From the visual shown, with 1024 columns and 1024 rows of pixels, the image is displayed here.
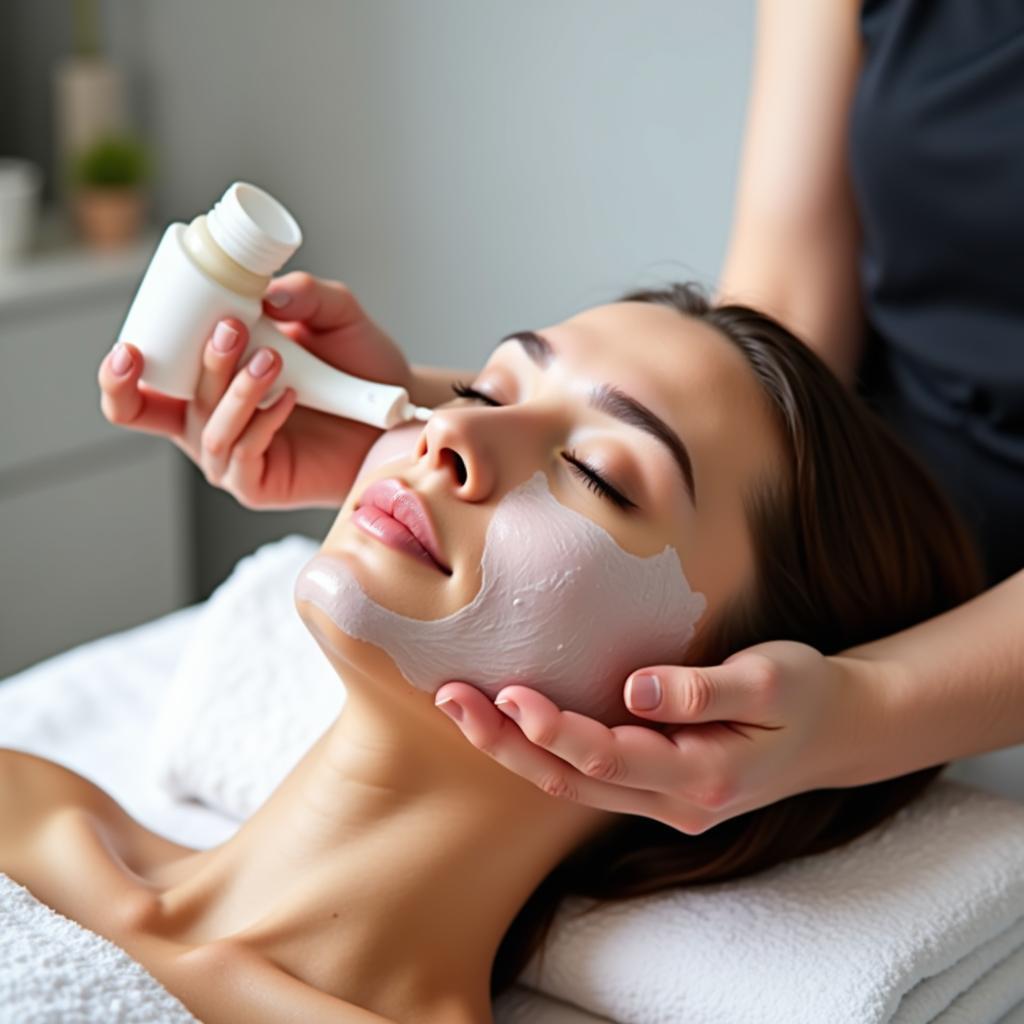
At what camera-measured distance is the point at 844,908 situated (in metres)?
1.14

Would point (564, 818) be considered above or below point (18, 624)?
above

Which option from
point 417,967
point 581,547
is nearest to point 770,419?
point 581,547

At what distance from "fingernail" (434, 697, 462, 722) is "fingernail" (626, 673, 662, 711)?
108 millimetres

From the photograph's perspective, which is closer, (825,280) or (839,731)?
(839,731)

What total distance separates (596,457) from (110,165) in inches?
69.9

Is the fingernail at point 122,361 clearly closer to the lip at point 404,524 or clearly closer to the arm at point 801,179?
the lip at point 404,524

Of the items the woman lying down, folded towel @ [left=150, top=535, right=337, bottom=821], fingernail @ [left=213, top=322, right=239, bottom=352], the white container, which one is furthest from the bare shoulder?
the white container

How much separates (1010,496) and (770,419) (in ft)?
1.65

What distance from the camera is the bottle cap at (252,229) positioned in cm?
115

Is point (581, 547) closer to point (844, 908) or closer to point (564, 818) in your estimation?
point (564, 818)

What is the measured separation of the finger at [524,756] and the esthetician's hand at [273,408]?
1.17ft

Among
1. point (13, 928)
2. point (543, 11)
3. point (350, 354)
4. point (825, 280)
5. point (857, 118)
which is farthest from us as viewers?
point (543, 11)

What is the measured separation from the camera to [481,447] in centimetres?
103

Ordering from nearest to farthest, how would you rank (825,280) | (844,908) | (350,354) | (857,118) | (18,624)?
(844,908), (350,354), (857,118), (825,280), (18,624)
